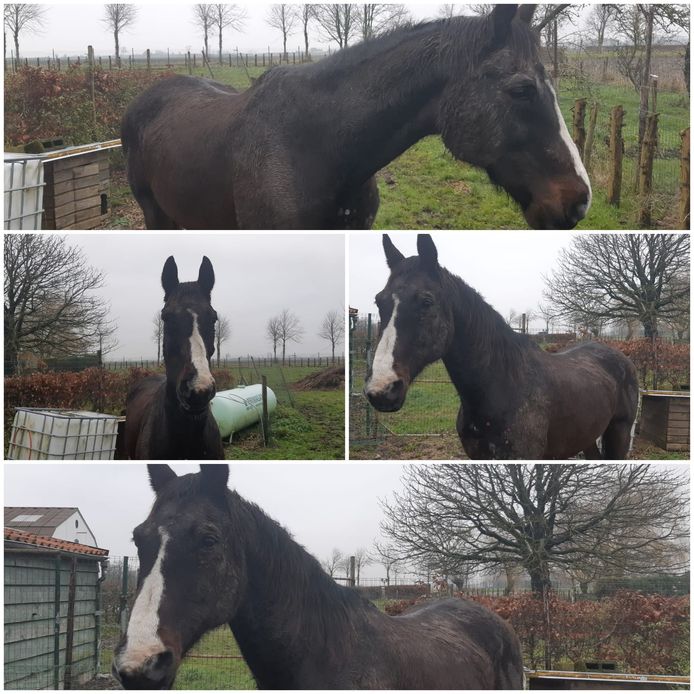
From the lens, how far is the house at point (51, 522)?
10.5ft

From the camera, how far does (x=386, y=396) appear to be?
2.56m

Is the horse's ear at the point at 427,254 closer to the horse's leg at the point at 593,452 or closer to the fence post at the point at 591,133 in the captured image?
the horse's leg at the point at 593,452

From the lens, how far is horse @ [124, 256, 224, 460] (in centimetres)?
283

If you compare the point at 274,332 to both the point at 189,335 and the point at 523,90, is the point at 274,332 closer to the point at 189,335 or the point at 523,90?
the point at 189,335

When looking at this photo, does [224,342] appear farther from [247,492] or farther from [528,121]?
[528,121]

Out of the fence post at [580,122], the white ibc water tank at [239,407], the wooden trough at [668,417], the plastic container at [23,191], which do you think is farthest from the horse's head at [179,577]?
the fence post at [580,122]

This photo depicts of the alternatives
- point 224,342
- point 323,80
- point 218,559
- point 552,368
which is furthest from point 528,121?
point 218,559

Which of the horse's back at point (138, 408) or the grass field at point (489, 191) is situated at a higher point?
the grass field at point (489, 191)

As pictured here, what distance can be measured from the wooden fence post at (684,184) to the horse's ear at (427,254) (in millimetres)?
2531

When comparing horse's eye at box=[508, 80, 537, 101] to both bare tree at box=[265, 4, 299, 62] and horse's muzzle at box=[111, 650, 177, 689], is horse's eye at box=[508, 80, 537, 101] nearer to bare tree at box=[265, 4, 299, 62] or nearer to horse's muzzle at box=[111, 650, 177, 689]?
bare tree at box=[265, 4, 299, 62]

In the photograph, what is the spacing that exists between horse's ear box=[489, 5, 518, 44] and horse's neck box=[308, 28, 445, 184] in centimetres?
23

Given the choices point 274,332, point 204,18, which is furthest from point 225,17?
point 274,332

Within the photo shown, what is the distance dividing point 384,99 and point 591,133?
120 inches

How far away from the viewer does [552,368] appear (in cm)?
309
